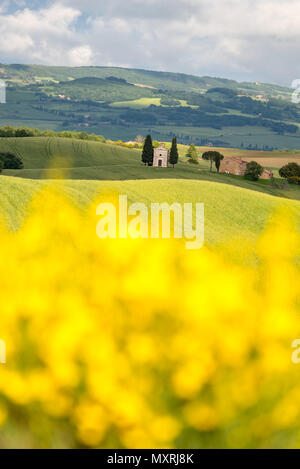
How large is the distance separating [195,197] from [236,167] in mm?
99712

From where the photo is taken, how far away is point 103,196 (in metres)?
22.0

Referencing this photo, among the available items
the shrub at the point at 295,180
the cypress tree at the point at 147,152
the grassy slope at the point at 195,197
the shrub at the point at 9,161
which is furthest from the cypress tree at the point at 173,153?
the grassy slope at the point at 195,197

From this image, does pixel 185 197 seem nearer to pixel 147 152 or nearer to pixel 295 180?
pixel 147 152

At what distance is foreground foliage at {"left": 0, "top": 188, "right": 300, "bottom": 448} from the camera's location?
18.8ft

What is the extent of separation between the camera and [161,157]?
376 feet

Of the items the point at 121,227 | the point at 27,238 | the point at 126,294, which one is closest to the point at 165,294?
the point at 126,294

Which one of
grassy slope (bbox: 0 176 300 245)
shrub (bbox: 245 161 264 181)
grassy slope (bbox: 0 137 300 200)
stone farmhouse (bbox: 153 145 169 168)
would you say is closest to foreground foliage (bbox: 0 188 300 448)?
grassy slope (bbox: 0 176 300 245)

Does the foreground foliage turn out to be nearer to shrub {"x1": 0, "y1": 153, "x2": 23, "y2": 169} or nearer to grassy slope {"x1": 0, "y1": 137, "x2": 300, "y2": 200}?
grassy slope {"x1": 0, "y1": 137, "x2": 300, "y2": 200}

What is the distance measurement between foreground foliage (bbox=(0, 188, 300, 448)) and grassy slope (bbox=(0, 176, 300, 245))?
895 centimetres

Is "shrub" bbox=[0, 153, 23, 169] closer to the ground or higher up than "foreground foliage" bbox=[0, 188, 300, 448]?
higher up

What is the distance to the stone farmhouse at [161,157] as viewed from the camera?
114 metres

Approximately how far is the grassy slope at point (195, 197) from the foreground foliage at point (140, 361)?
29.4ft

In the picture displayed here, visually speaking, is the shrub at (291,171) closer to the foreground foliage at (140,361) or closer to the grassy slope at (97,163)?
the grassy slope at (97,163)
